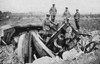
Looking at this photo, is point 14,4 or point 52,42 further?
point 14,4

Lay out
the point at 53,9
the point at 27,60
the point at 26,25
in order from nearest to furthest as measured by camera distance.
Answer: the point at 27,60 < the point at 26,25 < the point at 53,9

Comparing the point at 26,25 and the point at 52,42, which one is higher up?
the point at 26,25

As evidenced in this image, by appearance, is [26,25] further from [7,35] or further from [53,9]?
[53,9]

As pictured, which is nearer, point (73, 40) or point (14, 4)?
point (73, 40)

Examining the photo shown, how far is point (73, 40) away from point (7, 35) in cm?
192

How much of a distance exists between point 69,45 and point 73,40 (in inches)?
8.7

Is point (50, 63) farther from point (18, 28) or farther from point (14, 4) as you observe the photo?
point (14, 4)

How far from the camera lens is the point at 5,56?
111 inches

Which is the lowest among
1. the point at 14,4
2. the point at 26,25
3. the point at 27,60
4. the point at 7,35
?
the point at 27,60

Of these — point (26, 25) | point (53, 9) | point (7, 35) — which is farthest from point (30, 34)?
point (53, 9)

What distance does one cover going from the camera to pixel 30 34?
2.89 m

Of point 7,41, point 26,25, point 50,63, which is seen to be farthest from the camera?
point 7,41

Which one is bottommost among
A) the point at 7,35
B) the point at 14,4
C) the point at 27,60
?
the point at 27,60

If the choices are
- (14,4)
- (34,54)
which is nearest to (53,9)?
(14,4)
